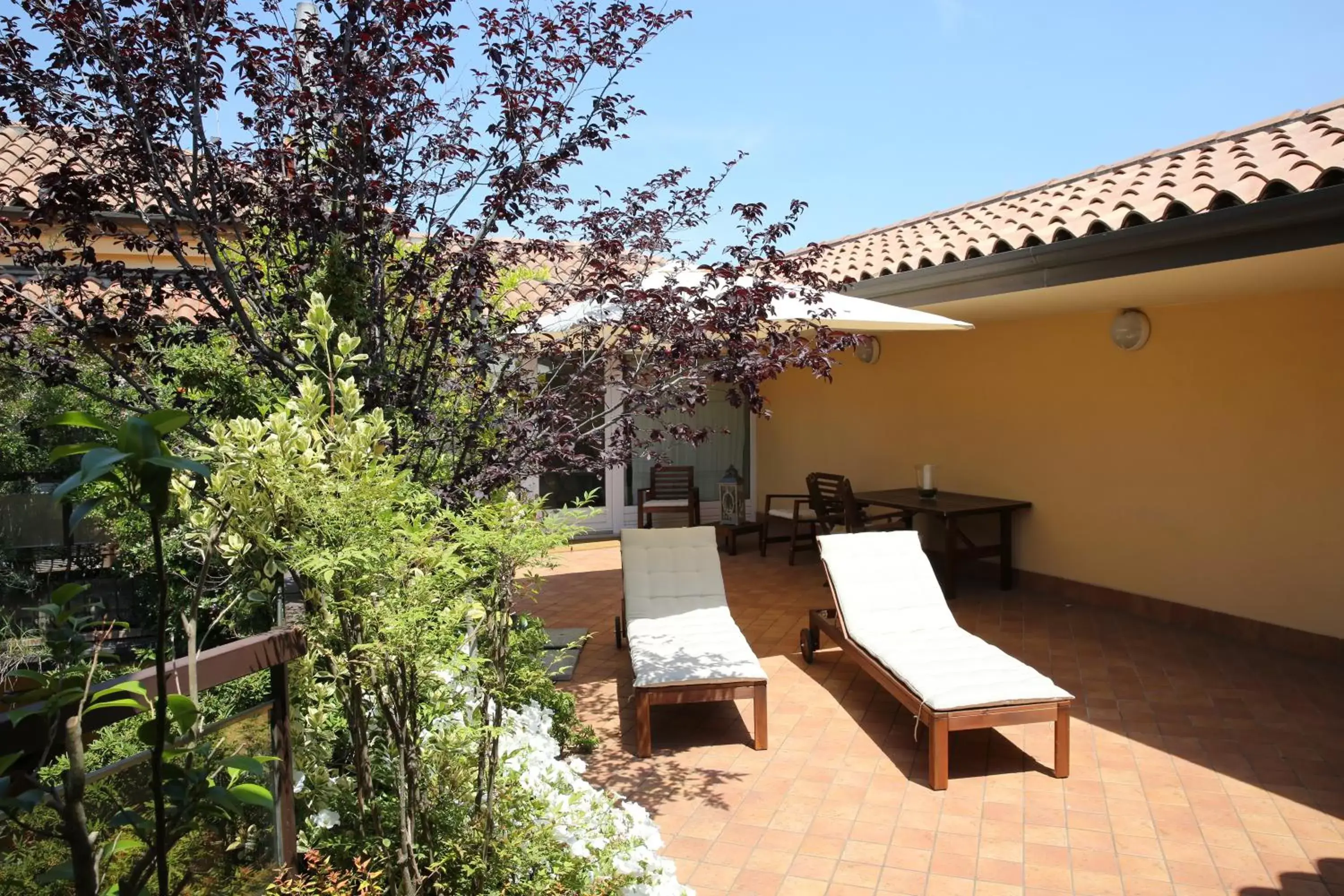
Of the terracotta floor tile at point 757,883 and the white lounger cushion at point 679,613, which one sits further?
the white lounger cushion at point 679,613

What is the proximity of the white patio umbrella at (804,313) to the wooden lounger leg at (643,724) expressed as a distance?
2130mm

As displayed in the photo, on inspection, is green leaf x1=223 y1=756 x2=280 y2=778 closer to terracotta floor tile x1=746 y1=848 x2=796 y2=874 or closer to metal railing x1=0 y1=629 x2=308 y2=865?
metal railing x1=0 y1=629 x2=308 y2=865

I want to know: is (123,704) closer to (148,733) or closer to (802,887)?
(148,733)

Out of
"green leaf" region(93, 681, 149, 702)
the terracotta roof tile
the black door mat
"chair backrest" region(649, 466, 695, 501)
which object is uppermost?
the terracotta roof tile

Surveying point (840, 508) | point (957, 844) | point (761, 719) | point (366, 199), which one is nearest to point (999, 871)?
point (957, 844)

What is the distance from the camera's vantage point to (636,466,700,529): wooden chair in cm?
1199

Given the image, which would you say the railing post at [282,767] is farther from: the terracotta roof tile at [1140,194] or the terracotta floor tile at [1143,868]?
the terracotta roof tile at [1140,194]

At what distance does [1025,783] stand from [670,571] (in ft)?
9.66

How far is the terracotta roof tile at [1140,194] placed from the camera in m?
4.50

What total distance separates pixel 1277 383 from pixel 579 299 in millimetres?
5622

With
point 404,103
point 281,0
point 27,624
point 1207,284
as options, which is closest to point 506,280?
point 404,103

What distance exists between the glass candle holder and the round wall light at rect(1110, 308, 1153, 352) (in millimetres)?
2231

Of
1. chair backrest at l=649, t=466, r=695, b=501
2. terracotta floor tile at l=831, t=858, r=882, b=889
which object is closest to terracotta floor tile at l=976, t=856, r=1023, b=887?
terracotta floor tile at l=831, t=858, r=882, b=889

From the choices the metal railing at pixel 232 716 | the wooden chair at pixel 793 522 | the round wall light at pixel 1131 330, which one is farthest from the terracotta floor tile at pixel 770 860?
the wooden chair at pixel 793 522
